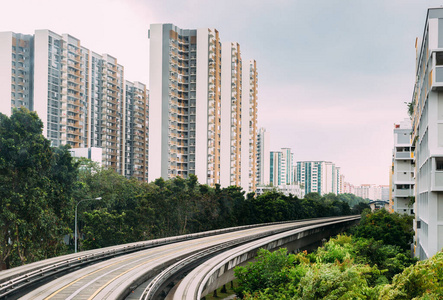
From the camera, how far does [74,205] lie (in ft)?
170

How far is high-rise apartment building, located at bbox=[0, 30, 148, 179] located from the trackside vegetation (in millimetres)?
33897

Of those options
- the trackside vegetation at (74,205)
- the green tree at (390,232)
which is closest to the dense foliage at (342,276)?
the green tree at (390,232)

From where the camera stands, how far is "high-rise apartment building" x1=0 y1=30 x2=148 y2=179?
105188 millimetres

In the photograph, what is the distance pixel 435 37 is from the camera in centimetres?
2634

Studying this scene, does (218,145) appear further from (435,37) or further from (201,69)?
(435,37)

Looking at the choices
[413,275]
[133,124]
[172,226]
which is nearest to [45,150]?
[172,226]

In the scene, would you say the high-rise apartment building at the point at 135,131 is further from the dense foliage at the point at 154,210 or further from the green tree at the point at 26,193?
the green tree at the point at 26,193

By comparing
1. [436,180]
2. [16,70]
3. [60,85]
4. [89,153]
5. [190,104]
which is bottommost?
[436,180]

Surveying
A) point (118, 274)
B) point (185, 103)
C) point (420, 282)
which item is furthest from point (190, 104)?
point (420, 282)

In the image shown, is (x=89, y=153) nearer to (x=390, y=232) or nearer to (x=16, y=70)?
(x=16, y=70)

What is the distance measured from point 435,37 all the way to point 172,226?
44.8m

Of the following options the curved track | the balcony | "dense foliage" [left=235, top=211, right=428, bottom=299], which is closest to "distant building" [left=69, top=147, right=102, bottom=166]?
the curved track

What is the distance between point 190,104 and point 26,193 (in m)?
Result: 71.8

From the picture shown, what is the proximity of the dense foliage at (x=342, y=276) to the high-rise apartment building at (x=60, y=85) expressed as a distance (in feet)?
263
